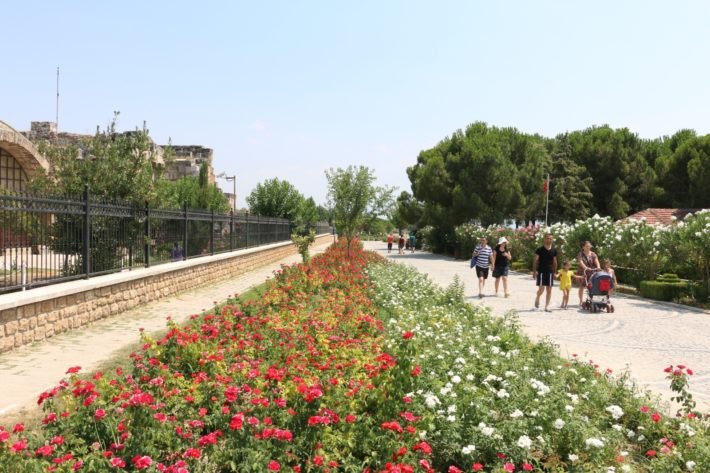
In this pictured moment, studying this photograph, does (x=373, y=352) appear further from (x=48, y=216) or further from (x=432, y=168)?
(x=432, y=168)

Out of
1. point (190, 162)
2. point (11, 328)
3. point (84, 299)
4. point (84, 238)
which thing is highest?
point (190, 162)

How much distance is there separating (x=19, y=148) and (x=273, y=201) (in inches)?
838

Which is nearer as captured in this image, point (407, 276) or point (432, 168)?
point (407, 276)

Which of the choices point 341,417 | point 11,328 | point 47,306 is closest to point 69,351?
point 11,328

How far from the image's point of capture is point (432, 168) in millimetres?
40344

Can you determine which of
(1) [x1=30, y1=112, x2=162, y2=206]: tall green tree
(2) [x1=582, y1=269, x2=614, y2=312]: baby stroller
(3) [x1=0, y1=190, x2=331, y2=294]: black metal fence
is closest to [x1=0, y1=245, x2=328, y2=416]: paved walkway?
(3) [x1=0, y1=190, x2=331, y2=294]: black metal fence

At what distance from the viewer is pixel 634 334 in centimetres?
988

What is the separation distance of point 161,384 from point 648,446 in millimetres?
3828

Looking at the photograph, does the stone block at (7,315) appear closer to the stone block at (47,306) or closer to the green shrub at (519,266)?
the stone block at (47,306)

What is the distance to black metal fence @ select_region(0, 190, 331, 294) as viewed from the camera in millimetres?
7973

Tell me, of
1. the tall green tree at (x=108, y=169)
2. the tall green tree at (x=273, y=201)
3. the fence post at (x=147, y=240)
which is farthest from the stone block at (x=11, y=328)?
the tall green tree at (x=273, y=201)

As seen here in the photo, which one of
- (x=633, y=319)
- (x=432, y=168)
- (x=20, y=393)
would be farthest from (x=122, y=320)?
Result: (x=432, y=168)

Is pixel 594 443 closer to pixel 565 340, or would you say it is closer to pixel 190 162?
pixel 565 340

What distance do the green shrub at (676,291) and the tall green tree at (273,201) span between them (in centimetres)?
3373
